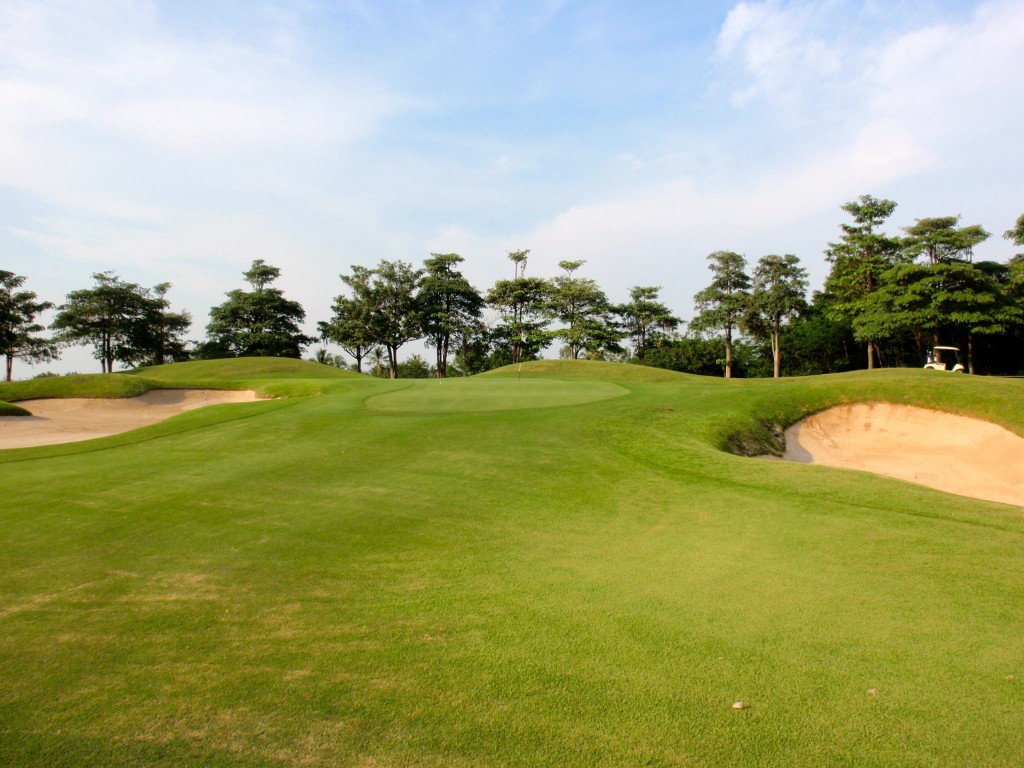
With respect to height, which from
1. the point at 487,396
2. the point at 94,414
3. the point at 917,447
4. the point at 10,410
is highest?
the point at 10,410

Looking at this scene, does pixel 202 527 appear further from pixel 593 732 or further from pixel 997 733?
pixel 997 733

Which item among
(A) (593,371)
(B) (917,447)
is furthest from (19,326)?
(B) (917,447)

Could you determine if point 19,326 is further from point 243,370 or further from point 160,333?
point 243,370

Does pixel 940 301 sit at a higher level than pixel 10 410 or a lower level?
higher

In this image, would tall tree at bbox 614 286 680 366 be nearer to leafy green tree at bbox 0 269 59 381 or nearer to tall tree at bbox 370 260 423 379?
tall tree at bbox 370 260 423 379

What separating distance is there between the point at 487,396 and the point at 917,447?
12793 mm

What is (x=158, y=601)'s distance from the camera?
209 inches

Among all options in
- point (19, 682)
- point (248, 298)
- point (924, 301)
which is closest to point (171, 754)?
point (19, 682)

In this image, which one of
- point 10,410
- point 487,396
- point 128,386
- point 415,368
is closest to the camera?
point 487,396

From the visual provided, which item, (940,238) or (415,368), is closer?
(940,238)

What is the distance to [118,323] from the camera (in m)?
58.0

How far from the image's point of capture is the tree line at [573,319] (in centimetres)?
4747

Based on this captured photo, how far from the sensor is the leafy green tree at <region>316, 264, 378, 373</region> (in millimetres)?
62688

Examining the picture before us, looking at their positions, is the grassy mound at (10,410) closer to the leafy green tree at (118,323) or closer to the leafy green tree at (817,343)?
the leafy green tree at (118,323)
